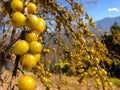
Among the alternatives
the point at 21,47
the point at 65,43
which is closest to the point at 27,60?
the point at 21,47

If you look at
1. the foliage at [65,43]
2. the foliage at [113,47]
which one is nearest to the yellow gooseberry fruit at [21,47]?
the foliage at [65,43]

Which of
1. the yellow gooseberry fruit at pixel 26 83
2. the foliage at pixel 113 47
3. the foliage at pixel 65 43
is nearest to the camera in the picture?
the yellow gooseberry fruit at pixel 26 83

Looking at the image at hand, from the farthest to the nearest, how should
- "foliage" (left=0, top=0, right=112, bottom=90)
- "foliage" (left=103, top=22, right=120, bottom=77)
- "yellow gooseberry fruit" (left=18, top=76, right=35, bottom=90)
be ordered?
1. "foliage" (left=103, top=22, right=120, bottom=77)
2. "foliage" (left=0, top=0, right=112, bottom=90)
3. "yellow gooseberry fruit" (left=18, top=76, right=35, bottom=90)

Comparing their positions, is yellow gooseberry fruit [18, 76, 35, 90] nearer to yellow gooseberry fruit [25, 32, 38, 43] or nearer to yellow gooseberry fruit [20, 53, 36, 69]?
yellow gooseberry fruit [20, 53, 36, 69]

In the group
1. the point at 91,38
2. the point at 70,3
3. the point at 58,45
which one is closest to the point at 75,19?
the point at 70,3

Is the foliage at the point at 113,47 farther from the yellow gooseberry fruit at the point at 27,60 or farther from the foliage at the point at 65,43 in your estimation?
the yellow gooseberry fruit at the point at 27,60

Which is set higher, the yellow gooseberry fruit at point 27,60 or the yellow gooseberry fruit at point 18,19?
the yellow gooseberry fruit at point 18,19

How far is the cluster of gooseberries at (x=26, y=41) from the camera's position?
4.71ft

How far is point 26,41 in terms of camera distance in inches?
58.2

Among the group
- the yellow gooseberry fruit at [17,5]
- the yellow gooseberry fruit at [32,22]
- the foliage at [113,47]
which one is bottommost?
the foliage at [113,47]

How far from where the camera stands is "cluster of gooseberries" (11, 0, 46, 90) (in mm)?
1436

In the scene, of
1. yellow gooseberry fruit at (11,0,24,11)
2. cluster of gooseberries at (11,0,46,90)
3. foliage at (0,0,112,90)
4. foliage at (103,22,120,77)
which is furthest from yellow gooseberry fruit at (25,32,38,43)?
foliage at (103,22,120,77)

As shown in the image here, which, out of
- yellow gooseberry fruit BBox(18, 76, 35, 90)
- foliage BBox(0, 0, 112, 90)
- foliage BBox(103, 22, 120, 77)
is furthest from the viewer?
foliage BBox(103, 22, 120, 77)

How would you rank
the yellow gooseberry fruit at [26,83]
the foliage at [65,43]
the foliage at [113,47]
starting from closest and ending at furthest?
the yellow gooseberry fruit at [26,83]
the foliage at [65,43]
the foliage at [113,47]
